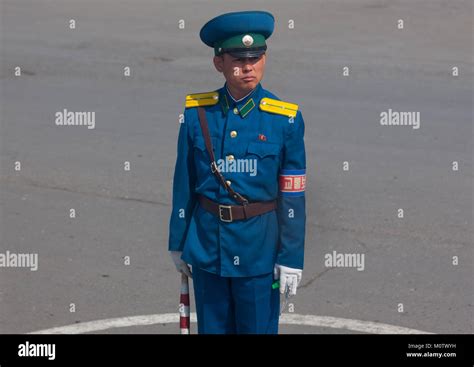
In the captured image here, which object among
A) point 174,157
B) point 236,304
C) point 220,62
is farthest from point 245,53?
point 174,157

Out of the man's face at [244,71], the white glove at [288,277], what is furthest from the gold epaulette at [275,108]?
the white glove at [288,277]

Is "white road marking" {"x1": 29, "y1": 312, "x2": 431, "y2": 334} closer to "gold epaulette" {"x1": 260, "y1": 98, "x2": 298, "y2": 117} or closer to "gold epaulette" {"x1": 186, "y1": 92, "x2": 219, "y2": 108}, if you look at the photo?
"gold epaulette" {"x1": 186, "y1": 92, "x2": 219, "y2": 108}

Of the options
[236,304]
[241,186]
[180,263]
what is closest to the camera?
[241,186]

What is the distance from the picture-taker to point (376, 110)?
12672 mm

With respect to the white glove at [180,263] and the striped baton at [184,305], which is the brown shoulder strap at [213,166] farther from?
the striped baton at [184,305]

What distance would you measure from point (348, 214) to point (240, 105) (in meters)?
4.13

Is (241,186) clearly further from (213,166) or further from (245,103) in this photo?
(245,103)

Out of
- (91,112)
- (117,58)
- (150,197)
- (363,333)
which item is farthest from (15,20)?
(363,333)

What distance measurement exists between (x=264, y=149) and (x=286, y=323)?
2247 millimetres

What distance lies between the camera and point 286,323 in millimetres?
7332

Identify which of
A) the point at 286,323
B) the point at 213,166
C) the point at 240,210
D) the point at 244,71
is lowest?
the point at 286,323

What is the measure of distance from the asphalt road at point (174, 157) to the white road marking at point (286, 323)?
0.09 m

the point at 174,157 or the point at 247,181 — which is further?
the point at 174,157

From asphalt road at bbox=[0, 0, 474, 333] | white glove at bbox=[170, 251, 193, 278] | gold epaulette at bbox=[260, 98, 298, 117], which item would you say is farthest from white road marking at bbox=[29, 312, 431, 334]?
gold epaulette at bbox=[260, 98, 298, 117]
